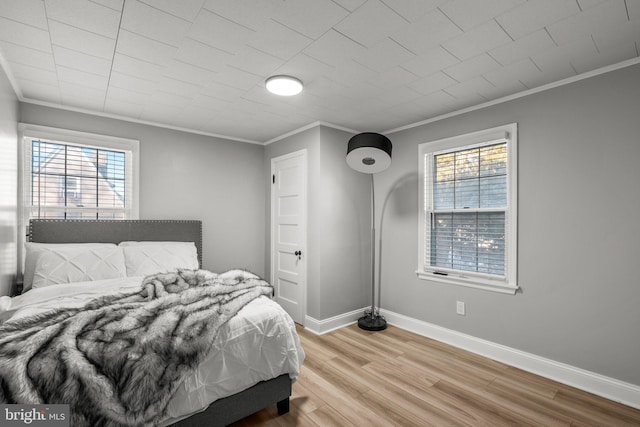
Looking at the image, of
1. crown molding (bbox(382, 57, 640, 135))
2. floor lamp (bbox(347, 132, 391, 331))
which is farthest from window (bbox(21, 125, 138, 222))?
crown molding (bbox(382, 57, 640, 135))

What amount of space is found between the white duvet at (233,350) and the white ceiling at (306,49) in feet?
5.66

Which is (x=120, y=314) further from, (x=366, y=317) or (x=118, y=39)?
(x=366, y=317)

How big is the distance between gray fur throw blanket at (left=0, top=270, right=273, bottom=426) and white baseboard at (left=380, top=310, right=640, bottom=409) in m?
2.41

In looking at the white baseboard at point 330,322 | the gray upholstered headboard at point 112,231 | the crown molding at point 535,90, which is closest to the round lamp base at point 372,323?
the white baseboard at point 330,322

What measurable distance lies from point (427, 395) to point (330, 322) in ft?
4.96

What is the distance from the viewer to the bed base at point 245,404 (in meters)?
1.74

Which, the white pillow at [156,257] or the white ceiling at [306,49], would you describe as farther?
the white pillow at [156,257]

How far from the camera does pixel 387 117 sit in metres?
3.49

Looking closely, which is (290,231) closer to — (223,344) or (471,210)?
(471,210)

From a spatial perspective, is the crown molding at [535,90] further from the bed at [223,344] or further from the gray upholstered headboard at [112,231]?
the gray upholstered headboard at [112,231]

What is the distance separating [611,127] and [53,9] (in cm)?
382

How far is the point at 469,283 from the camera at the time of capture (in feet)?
10.3

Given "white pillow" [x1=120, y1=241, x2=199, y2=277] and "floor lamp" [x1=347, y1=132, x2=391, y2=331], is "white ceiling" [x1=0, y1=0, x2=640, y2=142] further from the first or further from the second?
"white pillow" [x1=120, y1=241, x2=199, y2=277]

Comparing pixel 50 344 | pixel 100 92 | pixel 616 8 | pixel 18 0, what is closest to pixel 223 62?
pixel 18 0
